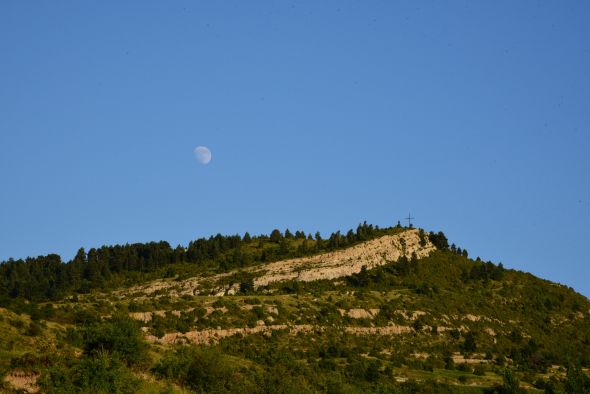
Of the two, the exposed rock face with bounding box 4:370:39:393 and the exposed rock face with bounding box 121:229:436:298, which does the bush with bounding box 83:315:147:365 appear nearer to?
the exposed rock face with bounding box 4:370:39:393

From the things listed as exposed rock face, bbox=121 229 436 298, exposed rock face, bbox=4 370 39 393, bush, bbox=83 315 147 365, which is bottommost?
exposed rock face, bbox=4 370 39 393

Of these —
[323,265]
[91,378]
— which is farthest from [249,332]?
[323,265]

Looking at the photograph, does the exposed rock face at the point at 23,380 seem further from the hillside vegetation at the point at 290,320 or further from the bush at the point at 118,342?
the bush at the point at 118,342

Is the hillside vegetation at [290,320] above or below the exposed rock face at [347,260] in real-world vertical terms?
below

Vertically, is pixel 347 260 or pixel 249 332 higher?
pixel 347 260

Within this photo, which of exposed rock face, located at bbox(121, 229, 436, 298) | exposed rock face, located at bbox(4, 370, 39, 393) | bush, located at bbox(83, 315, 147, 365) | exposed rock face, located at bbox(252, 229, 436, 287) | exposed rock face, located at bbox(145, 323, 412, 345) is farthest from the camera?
exposed rock face, located at bbox(252, 229, 436, 287)

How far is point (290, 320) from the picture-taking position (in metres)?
87.3

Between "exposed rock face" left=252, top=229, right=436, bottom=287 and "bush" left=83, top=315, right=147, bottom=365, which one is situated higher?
"exposed rock face" left=252, top=229, right=436, bottom=287

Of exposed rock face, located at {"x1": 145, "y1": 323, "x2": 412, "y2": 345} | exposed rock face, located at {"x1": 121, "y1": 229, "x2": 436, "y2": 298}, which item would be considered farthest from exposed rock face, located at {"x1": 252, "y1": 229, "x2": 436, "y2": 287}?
exposed rock face, located at {"x1": 145, "y1": 323, "x2": 412, "y2": 345}

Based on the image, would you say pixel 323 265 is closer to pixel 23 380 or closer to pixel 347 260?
pixel 347 260

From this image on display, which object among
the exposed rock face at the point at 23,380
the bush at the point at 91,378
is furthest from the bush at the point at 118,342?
the exposed rock face at the point at 23,380

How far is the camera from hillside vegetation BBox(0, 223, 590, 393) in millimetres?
50219

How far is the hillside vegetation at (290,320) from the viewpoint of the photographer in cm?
5022

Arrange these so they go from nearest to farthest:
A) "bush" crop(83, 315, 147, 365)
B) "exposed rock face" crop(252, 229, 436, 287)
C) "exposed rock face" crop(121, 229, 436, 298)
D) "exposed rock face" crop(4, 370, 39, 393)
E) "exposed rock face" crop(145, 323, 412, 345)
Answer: "exposed rock face" crop(4, 370, 39, 393) < "bush" crop(83, 315, 147, 365) < "exposed rock face" crop(145, 323, 412, 345) < "exposed rock face" crop(121, 229, 436, 298) < "exposed rock face" crop(252, 229, 436, 287)
